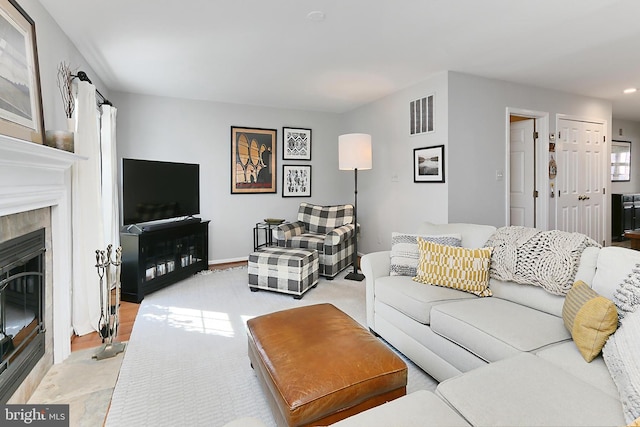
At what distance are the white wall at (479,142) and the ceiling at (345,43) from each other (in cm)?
17

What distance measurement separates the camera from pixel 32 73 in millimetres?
2027

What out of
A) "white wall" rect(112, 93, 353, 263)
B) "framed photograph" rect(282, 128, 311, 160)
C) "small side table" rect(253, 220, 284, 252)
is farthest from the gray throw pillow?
"framed photograph" rect(282, 128, 311, 160)

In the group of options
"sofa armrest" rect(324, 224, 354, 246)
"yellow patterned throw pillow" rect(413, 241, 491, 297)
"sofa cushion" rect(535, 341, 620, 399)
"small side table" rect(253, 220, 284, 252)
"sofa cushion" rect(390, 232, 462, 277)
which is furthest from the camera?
"small side table" rect(253, 220, 284, 252)

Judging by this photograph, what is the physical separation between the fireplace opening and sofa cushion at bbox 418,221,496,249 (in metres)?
2.73

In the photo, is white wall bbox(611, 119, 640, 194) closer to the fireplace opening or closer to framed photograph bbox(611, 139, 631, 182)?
framed photograph bbox(611, 139, 631, 182)

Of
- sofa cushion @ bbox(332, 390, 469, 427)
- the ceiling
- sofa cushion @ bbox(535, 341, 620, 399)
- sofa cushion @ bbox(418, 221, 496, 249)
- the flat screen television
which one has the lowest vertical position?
sofa cushion @ bbox(332, 390, 469, 427)

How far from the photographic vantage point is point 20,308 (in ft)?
6.20

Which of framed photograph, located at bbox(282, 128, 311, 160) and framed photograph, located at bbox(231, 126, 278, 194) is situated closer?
framed photograph, located at bbox(231, 126, 278, 194)

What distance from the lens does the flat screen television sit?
3.48 m

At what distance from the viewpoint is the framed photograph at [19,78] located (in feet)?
5.62

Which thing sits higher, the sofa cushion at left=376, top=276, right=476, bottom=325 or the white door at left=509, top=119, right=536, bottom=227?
the white door at left=509, top=119, right=536, bottom=227

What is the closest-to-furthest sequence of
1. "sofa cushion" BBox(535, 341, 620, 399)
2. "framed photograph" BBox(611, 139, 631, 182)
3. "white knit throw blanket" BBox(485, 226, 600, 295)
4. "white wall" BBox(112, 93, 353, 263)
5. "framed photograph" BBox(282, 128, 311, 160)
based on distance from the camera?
"sofa cushion" BBox(535, 341, 620, 399) → "white knit throw blanket" BBox(485, 226, 600, 295) → "white wall" BBox(112, 93, 353, 263) → "framed photograph" BBox(282, 128, 311, 160) → "framed photograph" BBox(611, 139, 631, 182)

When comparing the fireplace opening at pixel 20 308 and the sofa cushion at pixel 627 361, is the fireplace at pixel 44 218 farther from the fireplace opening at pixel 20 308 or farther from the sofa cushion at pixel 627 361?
the sofa cushion at pixel 627 361

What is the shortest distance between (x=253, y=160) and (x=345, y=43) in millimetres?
2719
